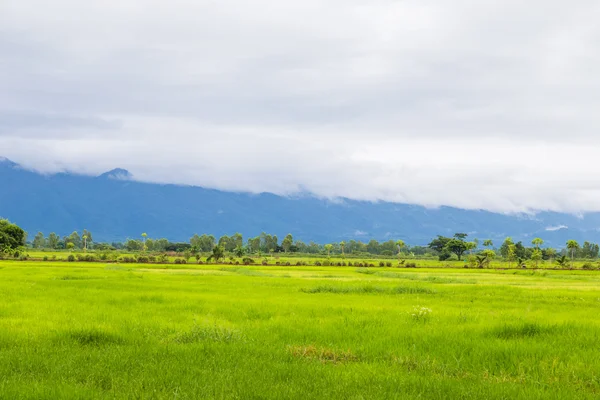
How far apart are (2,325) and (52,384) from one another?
8313 millimetres

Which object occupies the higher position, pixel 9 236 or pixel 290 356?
pixel 9 236

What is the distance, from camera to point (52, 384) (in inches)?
345

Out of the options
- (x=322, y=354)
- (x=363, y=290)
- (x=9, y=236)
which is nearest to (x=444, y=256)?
(x=9, y=236)

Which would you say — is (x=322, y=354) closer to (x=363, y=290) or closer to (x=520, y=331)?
(x=520, y=331)

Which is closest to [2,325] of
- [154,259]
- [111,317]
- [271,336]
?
[111,317]

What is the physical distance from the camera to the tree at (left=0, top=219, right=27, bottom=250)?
342ft

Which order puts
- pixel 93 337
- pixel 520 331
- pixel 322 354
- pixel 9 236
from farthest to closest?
pixel 9 236
pixel 520 331
pixel 93 337
pixel 322 354

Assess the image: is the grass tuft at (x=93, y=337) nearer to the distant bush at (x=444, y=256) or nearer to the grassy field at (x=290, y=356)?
the grassy field at (x=290, y=356)

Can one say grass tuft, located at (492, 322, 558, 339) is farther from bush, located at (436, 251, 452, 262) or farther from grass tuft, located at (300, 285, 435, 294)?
bush, located at (436, 251, 452, 262)

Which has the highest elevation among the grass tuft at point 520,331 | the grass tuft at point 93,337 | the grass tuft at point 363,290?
the grass tuft at point 520,331

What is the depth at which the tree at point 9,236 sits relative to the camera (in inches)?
4106

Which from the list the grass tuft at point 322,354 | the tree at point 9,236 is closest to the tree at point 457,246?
the tree at point 9,236

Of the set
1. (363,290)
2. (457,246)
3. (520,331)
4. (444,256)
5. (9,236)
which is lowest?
(444,256)

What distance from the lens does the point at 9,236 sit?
106000 millimetres
